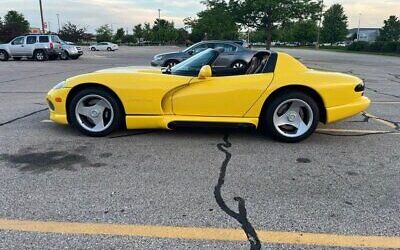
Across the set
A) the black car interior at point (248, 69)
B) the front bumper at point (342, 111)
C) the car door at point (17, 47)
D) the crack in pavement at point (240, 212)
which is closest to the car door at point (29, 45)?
the car door at point (17, 47)

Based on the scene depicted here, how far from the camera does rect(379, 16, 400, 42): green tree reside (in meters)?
62.2

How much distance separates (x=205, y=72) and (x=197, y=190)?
187 centimetres

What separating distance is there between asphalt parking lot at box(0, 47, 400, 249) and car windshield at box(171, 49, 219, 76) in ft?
2.92

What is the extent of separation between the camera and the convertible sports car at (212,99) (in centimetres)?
497

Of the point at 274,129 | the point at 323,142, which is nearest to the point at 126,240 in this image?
the point at 274,129

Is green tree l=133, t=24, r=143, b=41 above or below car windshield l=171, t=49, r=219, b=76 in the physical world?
above

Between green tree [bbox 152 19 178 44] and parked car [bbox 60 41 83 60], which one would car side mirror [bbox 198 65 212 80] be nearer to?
parked car [bbox 60 41 83 60]

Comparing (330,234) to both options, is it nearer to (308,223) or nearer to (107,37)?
(308,223)

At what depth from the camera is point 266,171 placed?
13.2ft

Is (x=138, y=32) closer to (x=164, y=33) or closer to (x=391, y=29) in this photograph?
(x=164, y=33)

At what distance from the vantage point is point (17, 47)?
2567cm

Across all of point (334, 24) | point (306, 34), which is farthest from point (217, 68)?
point (306, 34)

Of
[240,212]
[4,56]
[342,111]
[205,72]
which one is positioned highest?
[205,72]

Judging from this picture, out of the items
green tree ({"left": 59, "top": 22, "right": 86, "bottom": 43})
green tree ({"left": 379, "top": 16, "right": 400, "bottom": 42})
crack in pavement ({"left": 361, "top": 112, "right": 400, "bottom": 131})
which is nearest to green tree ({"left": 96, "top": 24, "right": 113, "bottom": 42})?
green tree ({"left": 59, "top": 22, "right": 86, "bottom": 43})
